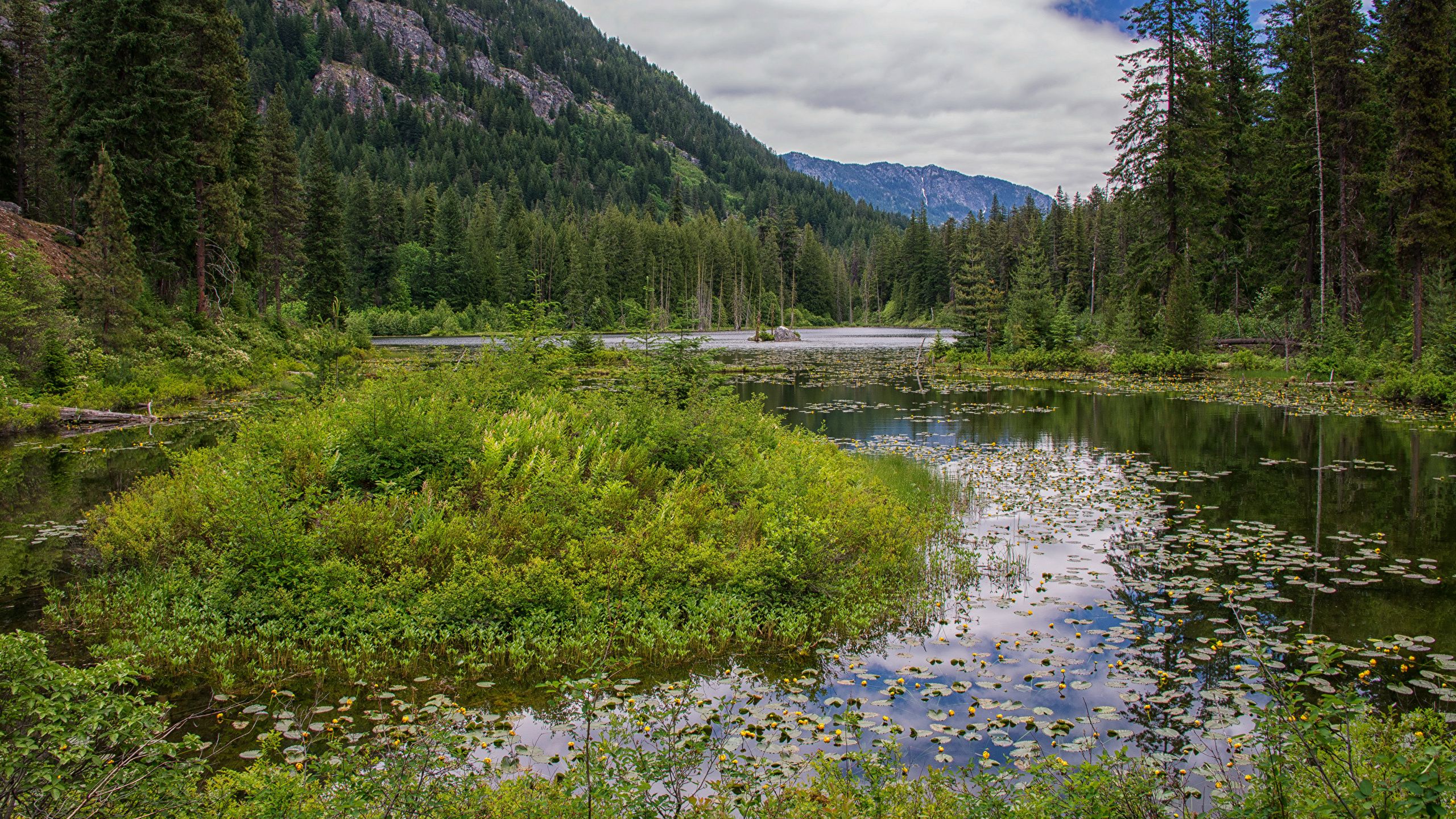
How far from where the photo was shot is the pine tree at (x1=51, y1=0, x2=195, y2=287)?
2886 cm

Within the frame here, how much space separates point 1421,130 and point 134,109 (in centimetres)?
4568

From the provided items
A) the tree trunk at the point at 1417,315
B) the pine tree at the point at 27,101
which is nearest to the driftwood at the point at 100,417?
the pine tree at the point at 27,101

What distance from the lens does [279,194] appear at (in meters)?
49.0

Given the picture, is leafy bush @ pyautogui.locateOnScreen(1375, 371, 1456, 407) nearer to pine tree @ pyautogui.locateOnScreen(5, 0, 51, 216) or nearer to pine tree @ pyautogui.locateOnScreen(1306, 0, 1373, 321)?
pine tree @ pyautogui.locateOnScreen(1306, 0, 1373, 321)

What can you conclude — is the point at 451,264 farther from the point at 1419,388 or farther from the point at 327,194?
the point at 1419,388

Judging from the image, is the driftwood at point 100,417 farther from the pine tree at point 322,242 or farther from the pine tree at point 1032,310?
the pine tree at point 1032,310

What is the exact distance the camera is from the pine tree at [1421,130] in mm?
26797

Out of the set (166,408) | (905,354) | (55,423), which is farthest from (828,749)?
(905,354)

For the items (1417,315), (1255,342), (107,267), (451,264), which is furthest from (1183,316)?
(451,264)

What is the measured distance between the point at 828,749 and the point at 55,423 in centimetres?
2354

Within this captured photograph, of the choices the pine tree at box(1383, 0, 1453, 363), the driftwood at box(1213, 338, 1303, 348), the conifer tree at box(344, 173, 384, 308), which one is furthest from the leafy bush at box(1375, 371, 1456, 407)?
the conifer tree at box(344, 173, 384, 308)

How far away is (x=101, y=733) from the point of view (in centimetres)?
378

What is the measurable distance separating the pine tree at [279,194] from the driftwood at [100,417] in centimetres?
2637

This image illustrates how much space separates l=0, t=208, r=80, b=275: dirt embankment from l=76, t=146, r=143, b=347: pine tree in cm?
331
